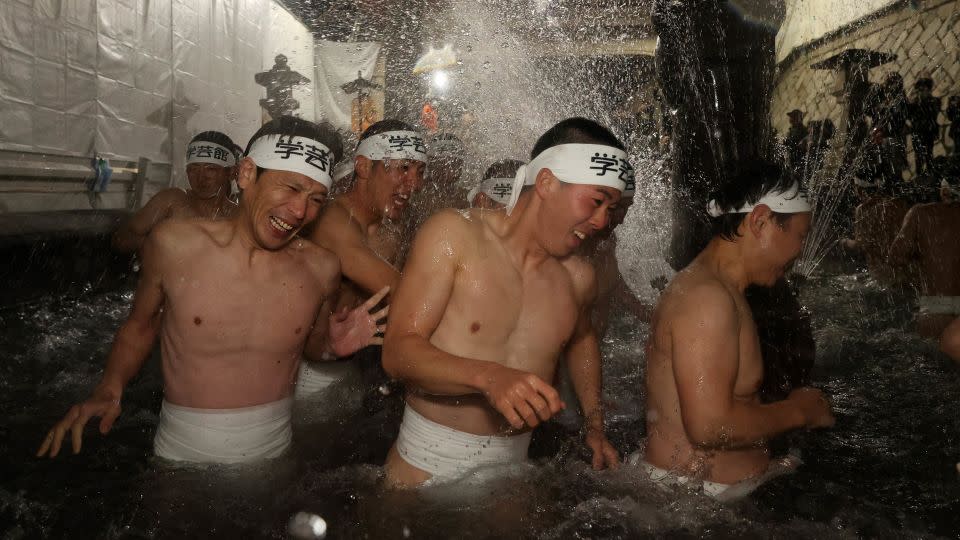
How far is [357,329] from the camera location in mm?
3467

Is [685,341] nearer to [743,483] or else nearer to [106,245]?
[743,483]

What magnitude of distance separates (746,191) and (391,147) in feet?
8.71

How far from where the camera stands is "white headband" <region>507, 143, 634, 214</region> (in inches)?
114

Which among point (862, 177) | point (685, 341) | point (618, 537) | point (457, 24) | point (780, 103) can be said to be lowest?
point (618, 537)

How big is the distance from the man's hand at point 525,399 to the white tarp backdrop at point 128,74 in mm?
6142

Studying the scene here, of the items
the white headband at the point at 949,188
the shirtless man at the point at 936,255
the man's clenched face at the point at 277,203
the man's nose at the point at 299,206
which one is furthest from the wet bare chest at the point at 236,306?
the white headband at the point at 949,188

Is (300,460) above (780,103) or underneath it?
underneath

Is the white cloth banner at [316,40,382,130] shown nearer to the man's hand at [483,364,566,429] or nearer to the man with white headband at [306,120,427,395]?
the man with white headband at [306,120,427,395]

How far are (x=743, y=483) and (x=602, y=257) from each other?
2.28m

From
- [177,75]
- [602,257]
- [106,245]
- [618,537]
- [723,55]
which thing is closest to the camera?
[618,537]

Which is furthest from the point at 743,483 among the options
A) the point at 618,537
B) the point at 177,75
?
the point at 177,75

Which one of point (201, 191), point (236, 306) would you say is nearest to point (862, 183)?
point (201, 191)

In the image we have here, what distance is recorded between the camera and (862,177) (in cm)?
924

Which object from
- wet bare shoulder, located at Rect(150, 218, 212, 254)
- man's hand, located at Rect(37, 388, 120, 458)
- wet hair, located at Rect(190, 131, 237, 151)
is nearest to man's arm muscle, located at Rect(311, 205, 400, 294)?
wet bare shoulder, located at Rect(150, 218, 212, 254)
